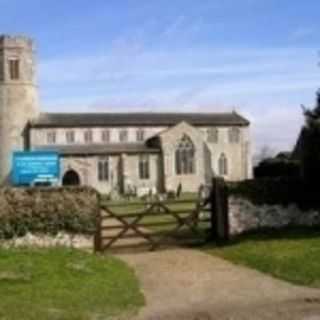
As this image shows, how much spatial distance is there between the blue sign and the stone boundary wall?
43.6 feet

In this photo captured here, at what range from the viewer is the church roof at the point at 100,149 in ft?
295

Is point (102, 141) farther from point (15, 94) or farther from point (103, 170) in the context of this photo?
point (15, 94)

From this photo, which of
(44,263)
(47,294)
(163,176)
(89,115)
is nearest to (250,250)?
(44,263)

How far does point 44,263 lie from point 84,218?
390 cm

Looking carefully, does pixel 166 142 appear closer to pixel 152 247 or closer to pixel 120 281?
pixel 152 247

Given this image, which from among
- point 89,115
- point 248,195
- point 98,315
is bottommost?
point 98,315

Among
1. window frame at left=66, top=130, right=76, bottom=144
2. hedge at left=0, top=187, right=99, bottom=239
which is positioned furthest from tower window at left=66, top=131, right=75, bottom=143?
hedge at left=0, top=187, right=99, bottom=239

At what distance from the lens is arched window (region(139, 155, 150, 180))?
90562 millimetres

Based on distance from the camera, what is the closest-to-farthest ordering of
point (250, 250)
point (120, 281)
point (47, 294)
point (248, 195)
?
point (47, 294) < point (120, 281) < point (250, 250) < point (248, 195)

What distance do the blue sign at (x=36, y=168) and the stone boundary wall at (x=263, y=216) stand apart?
13.3 meters

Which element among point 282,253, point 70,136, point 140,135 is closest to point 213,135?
point 140,135

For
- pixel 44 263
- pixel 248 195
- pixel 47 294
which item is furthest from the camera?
pixel 248 195

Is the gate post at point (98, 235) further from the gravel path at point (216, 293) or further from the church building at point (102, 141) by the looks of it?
the church building at point (102, 141)

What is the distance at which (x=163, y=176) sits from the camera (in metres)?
91.6
